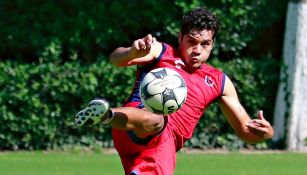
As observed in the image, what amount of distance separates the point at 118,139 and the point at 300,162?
205 inches

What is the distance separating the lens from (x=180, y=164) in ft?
38.2

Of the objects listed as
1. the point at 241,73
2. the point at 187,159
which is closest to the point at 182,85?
the point at 187,159

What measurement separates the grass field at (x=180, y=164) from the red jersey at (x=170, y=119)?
3.08 metres

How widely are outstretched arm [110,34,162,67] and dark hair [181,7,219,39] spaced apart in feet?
0.91

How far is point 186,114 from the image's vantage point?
7.64m

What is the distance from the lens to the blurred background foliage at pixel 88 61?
13.3m

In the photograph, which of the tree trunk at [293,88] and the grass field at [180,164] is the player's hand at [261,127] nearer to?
the grass field at [180,164]

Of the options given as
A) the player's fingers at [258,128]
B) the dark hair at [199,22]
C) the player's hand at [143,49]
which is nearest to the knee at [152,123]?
the player's hand at [143,49]

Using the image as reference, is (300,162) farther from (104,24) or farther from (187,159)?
(104,24)

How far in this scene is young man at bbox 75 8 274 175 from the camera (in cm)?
689

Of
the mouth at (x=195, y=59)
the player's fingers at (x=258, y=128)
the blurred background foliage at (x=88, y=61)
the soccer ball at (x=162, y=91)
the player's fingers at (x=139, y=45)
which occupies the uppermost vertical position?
the player's fingers at (x=139, y=45)

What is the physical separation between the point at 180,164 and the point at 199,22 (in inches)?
173

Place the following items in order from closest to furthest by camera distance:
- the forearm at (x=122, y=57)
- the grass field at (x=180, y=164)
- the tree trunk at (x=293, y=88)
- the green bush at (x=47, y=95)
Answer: the forearm at (x=122, y=57)
the grass field at (x=180, y=164)
the green bush at (x=47, y=95)
the tree trunk at (x=293, y=88)

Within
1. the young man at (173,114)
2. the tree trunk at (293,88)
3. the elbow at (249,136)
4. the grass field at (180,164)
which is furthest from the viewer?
the tree trunk at (293,88)
